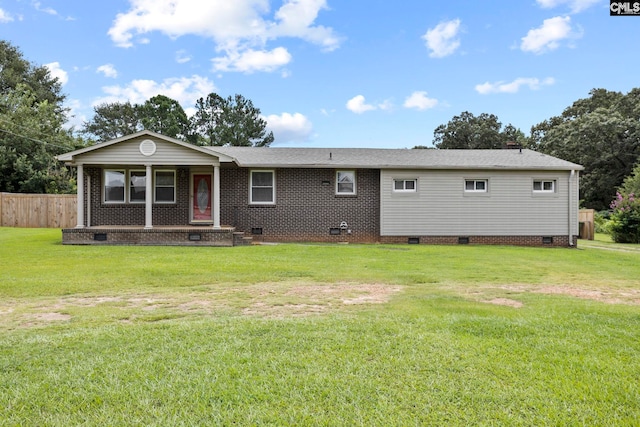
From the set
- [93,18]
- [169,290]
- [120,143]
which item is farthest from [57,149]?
[169,290]

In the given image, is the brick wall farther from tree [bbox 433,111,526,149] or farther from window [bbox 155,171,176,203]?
tree [bbox 433,111,526,149]

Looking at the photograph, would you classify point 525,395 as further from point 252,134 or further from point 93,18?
point 252,134

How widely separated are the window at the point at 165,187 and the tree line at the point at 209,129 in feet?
42.1

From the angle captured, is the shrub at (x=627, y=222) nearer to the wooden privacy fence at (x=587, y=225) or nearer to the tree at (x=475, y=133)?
the wooden privacy fence at (x=587, y=225)

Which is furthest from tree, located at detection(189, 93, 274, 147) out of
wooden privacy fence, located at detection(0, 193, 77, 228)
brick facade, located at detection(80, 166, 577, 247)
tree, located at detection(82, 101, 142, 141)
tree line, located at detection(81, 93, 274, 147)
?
brick facade, located at detection(80, 166, 577, 247)

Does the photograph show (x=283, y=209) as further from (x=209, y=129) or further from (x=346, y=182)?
(x=209, y=129)

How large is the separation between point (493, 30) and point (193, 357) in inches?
663

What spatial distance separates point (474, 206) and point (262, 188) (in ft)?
25.8

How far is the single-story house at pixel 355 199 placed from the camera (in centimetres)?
1538

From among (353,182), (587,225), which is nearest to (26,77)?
(353,182)

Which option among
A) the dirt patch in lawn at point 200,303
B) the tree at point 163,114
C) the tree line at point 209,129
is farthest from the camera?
the tree at point 163,114

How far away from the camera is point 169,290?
20.6 ft

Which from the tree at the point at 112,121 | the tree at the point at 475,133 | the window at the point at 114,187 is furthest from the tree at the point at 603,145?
the tree at the point at 112,121

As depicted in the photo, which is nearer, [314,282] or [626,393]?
[626,393]
